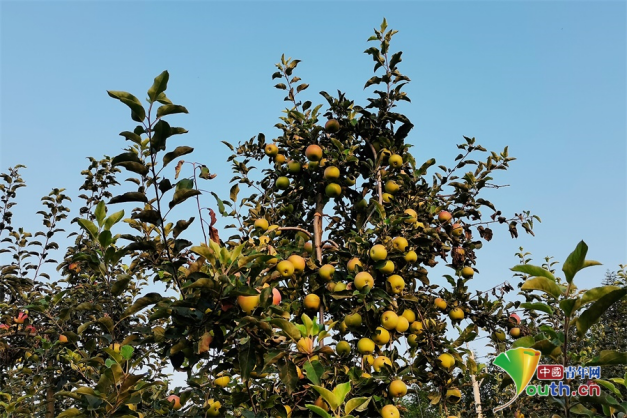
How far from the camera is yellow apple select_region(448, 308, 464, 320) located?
15.0 ft

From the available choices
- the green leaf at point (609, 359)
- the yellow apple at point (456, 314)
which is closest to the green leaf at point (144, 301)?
the green leaf at point (609, 359)

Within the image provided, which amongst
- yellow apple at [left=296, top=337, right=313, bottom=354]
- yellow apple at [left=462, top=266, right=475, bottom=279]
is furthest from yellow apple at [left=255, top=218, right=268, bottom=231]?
yellow apple at [left=462, top=266, right=475, bottom=279]

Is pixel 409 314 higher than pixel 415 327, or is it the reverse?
pixel 409 314

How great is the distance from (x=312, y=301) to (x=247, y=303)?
1431 millimetres

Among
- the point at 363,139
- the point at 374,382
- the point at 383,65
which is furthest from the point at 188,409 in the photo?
the point at 383,65

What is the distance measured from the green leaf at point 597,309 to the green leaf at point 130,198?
2144mm

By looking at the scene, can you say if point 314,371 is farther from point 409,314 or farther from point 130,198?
point 409,314

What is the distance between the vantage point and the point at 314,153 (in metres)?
4.66

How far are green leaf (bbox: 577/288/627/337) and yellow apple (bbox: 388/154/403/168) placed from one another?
3.06 m

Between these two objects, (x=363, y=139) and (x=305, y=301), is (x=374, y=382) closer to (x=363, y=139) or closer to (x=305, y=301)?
(x=305, y=301)

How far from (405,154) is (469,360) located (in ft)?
6.89

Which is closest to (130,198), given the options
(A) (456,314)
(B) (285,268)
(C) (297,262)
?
(B) (285,268)

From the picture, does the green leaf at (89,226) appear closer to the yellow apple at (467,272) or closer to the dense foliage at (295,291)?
the dense foliage at (295,291)

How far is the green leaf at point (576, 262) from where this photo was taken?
164cm
